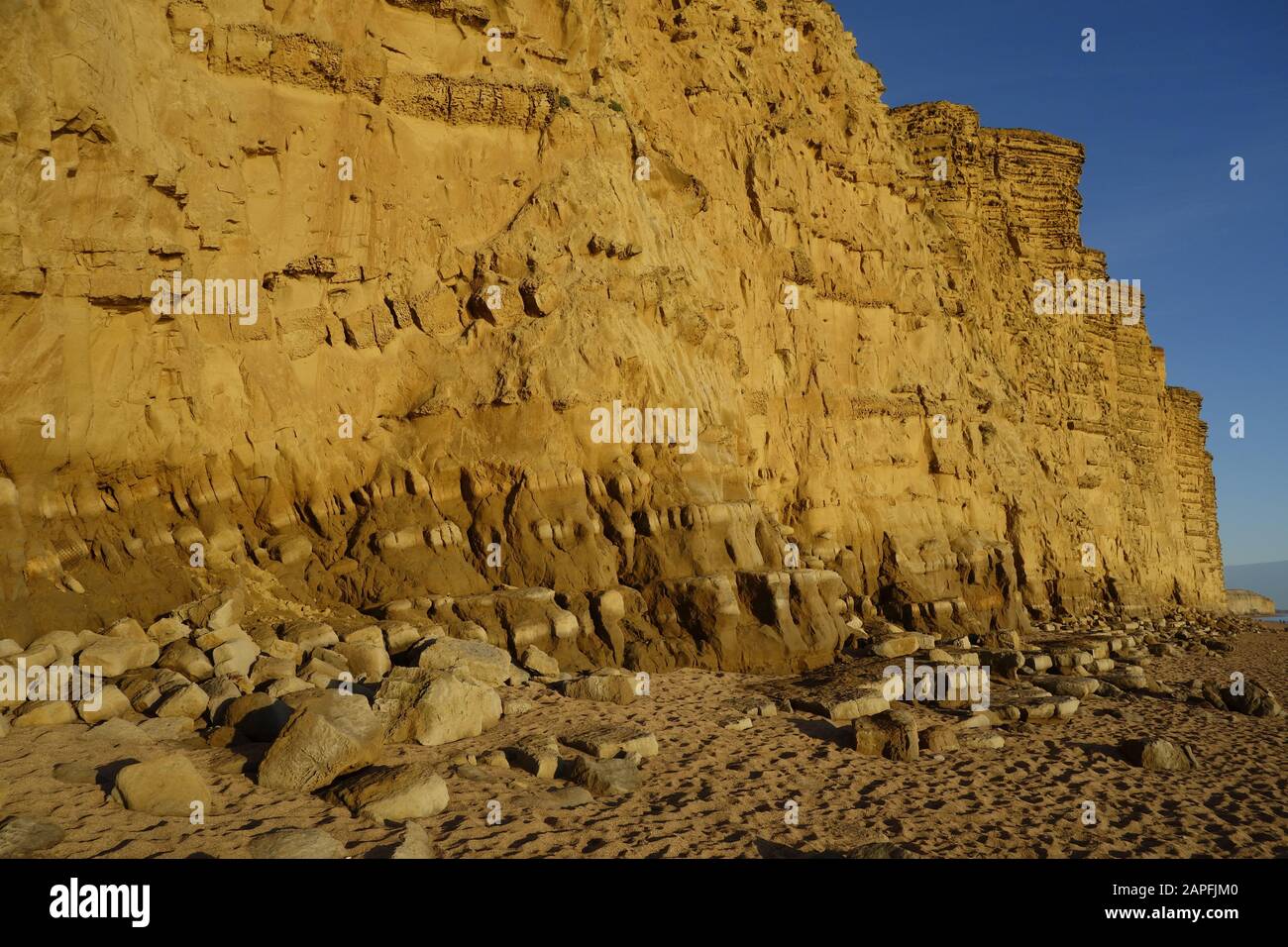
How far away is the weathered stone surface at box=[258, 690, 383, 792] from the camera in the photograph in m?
5.88

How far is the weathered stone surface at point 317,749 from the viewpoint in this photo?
5.88 metres

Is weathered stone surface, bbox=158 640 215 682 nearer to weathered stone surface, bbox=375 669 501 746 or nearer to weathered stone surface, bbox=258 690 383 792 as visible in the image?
weathered stone surface, bbox=375 669 501 746

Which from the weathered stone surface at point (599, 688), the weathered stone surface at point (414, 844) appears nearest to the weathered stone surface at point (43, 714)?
the weathered stone surface at point (414, 844)

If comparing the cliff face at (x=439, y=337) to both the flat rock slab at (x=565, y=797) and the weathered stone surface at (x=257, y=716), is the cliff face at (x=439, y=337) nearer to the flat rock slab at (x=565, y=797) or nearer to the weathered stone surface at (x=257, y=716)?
the weathered stone surface at (x=257, y=716)

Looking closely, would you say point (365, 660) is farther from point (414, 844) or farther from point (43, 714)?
point (414, 844)

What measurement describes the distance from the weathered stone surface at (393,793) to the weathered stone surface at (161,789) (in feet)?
2.80

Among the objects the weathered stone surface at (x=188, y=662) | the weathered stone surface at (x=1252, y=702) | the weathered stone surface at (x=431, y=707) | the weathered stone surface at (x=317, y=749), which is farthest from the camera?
the weathered stone surface at (x=1252, y=702)

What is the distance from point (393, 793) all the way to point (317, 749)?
735 millimetres

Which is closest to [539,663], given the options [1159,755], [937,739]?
[937,739]

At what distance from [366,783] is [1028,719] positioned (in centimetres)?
868

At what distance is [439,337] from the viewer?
12602 mm

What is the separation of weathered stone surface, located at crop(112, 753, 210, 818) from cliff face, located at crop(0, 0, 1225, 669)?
361 cm

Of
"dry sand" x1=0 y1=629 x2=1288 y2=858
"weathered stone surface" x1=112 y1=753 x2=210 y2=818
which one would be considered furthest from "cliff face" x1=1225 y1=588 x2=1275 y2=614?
"weathered stone surface" x1=112 y1=753 x2=210 y2=818
